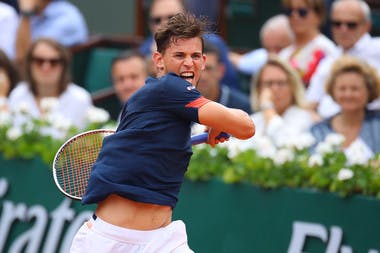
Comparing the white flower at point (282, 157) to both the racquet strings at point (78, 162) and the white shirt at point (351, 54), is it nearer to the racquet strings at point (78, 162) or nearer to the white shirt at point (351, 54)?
the racquet strings at point (78, 162)

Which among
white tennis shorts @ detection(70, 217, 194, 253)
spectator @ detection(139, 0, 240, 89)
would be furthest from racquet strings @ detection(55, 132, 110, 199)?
spectator @ detection(139, 0, 240, 89)

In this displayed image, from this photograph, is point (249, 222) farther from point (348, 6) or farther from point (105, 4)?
point (105, 4)

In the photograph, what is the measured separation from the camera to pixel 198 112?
4.65 metres

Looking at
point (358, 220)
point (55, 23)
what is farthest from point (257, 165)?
point (55, 23)

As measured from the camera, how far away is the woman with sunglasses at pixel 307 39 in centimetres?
863

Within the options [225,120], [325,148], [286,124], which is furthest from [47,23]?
[225,120]

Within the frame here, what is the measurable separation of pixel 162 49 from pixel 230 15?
21.9 ft

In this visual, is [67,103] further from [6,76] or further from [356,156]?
[356,156]

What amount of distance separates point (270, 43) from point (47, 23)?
233 centimetres

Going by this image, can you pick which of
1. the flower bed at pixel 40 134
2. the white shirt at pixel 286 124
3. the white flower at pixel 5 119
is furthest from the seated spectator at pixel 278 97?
the white flower at pixel 5 119

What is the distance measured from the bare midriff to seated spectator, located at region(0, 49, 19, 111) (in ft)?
14.6

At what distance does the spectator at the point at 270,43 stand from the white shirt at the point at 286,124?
133cm

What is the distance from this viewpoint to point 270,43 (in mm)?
9273

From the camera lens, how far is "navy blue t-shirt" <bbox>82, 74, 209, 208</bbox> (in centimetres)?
470
